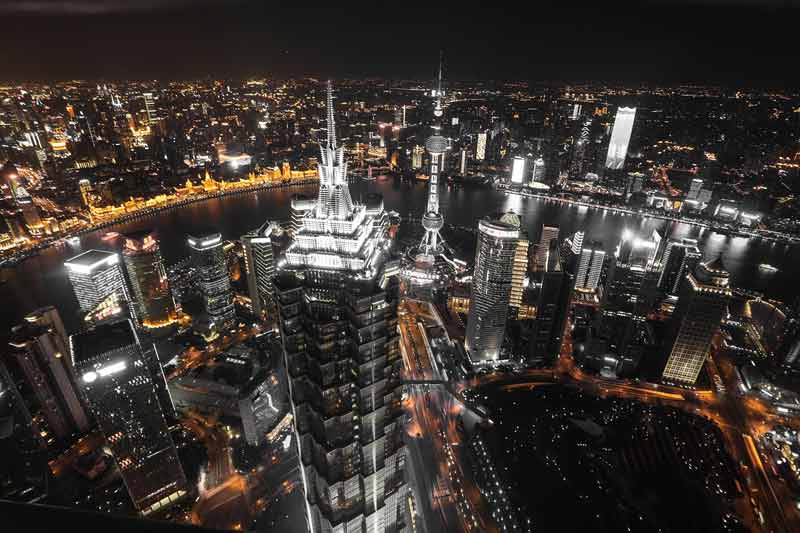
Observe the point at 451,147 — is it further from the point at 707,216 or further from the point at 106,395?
the point at 106,395

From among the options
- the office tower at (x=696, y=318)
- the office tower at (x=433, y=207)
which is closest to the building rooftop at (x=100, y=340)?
the office tower at (x=433, y=207)

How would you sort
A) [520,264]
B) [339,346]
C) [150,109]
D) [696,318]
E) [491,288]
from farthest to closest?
[150,109] → [520,264] → [491,288] → [696,318] → [339,346]

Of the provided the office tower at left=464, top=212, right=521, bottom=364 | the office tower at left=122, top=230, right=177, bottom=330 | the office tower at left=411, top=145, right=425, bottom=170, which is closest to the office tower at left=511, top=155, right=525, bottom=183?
the office tower at left=411, top=145, right=425, bottom=170

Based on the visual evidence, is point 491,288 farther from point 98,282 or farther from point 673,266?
point 98,282

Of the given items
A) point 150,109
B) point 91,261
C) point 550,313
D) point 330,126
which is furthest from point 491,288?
point 150,109

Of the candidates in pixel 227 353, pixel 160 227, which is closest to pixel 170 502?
pixel 227 353

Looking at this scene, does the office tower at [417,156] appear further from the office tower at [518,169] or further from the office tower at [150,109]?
the office tower at [150,109]

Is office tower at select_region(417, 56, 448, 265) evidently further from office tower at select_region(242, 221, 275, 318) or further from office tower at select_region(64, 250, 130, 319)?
office tower at select_region(64, 250, 130, 319)
